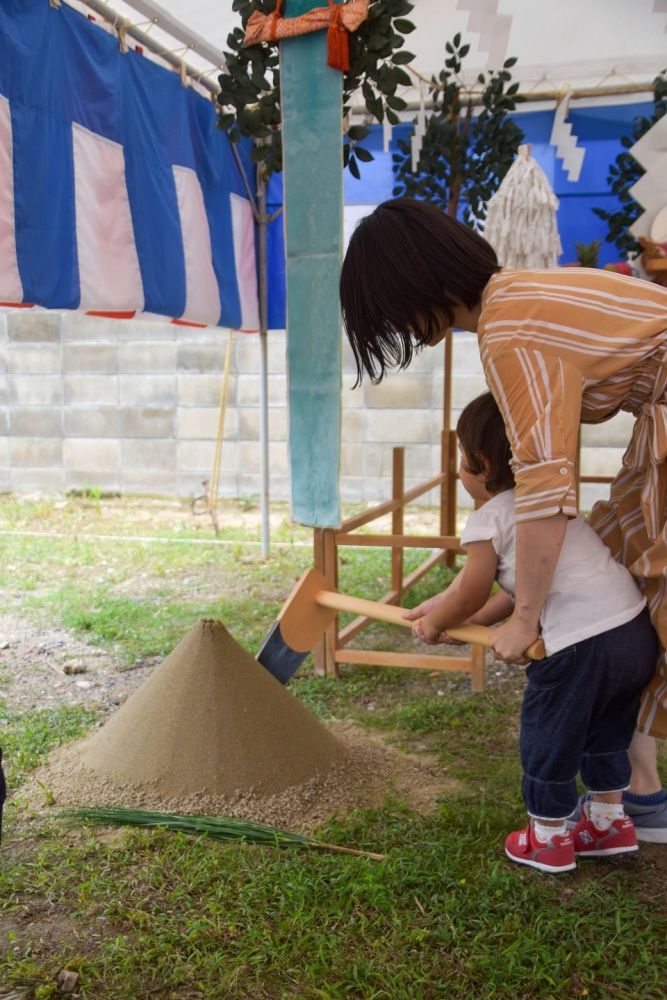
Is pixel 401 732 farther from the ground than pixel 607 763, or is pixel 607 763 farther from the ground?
pixel 607 763

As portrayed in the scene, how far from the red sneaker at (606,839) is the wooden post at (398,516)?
69.7 inches

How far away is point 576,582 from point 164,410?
506 centimetres

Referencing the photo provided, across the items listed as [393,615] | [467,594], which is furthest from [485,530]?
[393,615]

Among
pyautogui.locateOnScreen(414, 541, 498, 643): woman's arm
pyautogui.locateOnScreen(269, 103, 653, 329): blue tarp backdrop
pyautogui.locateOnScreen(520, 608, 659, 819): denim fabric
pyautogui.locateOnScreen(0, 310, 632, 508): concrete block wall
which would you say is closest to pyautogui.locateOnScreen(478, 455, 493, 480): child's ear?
pyautogui.locateOnScreen(414, 541, 498, 643): woman's arm

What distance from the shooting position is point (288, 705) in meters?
2.09

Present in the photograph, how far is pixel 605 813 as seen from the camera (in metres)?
1.77

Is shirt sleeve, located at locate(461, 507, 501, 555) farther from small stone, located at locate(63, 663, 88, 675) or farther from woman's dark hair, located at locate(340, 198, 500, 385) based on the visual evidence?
small stone, located at locate(63, 663, 88, 675)

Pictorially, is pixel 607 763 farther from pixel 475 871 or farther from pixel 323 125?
pixel 323 125

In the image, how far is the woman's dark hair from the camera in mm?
1415

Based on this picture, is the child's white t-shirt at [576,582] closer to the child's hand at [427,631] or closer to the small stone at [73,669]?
the child's hand at [427,631]

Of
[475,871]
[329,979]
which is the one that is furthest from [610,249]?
[329,979]

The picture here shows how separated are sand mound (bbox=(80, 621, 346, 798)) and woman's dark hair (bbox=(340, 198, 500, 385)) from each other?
95 cm

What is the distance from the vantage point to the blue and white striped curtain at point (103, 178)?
2.43 meters

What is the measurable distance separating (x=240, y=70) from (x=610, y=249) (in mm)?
→ 1939
